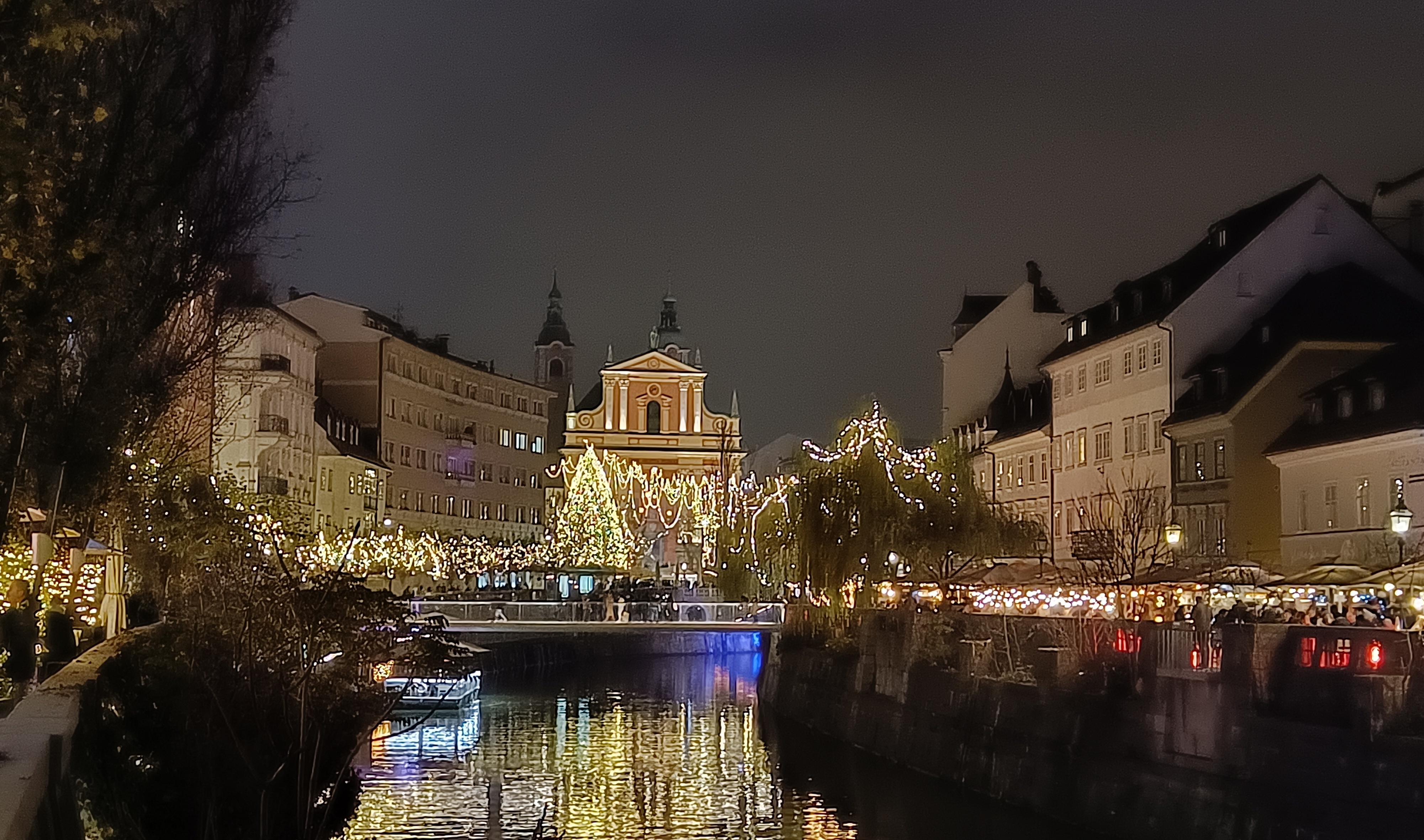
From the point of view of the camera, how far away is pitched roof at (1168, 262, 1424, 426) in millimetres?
66875

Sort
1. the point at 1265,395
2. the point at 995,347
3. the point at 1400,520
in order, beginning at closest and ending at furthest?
the point at 1400,520 < the point at 1265,395 < the point at 995,347

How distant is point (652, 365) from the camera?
15400cm

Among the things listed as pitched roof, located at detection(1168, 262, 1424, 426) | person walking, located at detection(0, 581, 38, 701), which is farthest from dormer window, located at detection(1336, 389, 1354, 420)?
person walking, located at detection(0, 581, 38, 701)

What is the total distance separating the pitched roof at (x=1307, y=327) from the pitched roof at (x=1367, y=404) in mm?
2998

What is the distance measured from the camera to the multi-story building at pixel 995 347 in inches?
4008

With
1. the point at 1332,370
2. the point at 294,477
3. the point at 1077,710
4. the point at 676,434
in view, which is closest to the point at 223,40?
the point at 1077,710

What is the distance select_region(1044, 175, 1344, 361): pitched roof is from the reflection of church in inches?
2809

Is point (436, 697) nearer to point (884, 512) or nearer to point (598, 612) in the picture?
point (884, 512)

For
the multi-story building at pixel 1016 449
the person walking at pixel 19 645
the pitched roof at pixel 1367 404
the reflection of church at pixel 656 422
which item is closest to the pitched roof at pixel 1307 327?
the pitched roof at pixel 1367 404

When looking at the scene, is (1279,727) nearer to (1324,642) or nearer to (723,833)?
(1324,642)

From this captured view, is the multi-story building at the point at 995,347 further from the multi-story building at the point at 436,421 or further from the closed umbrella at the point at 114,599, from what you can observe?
the closed umbrella at the point at 114,599

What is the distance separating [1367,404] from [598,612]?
38141mm

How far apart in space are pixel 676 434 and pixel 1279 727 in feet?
400

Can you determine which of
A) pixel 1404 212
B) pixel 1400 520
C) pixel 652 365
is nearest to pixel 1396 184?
pixel 1404 212
